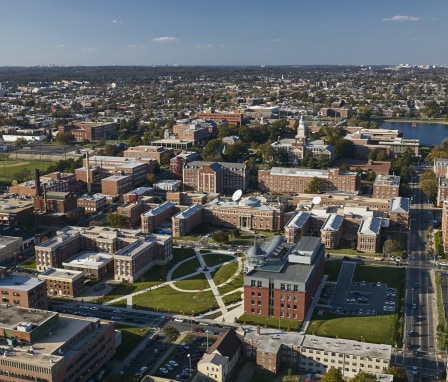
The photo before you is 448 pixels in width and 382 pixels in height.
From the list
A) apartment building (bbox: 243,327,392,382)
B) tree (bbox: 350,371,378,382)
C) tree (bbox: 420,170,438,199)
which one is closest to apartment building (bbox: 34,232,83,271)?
apartment building (bbox: 243,327,392,382)

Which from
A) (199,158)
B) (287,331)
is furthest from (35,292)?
(199,158)

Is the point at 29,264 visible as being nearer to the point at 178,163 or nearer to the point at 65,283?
the point at 65,283

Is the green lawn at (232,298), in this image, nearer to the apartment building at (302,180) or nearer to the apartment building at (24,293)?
the apartment building at (24,293)

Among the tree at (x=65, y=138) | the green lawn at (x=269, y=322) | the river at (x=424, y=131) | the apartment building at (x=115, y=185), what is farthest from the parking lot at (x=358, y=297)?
the tree at (x=65, y=138)

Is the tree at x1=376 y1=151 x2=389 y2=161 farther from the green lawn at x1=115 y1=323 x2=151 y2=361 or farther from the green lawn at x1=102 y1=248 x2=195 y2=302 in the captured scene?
the green lawn at x1=115 y1=323 x2=151 y2=361

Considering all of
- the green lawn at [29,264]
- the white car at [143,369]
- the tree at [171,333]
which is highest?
the tree at [171,333]

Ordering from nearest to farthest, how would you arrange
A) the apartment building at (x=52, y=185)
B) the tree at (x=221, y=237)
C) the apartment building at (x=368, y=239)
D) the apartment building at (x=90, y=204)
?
the apartment building at (x=368, y=239), the tree at (x=221, y=237), the apartment building at (x=90, y=204), the apartment building at (x=52, y=185)
